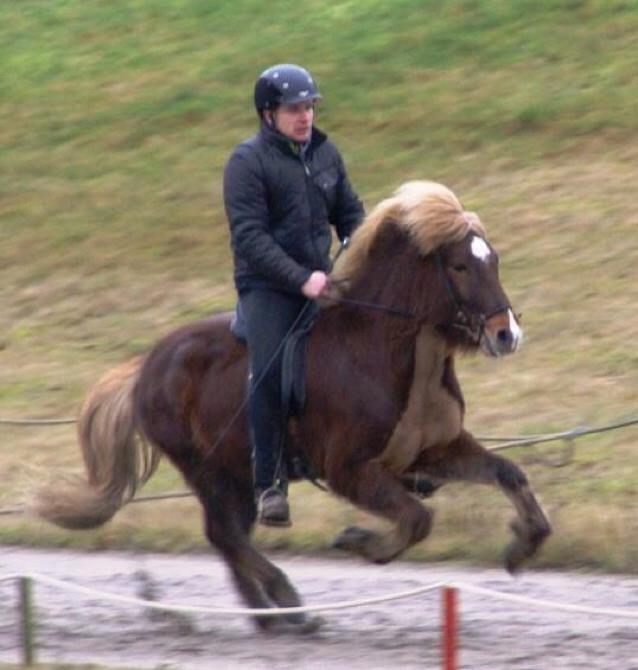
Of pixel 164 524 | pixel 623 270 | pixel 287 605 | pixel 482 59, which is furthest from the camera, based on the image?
pixel 482 59

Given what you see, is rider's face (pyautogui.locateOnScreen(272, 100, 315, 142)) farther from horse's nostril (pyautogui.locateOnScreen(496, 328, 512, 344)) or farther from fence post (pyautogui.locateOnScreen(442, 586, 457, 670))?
fence post (pyautogui.locateOnScreen(442, 586, 457, 670))

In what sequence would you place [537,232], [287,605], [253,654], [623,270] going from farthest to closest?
[537,232], [623,270], [287,605], [253,654]

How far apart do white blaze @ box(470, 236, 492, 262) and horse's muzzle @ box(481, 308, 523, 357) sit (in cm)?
31

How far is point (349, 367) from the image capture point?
29.1 ft

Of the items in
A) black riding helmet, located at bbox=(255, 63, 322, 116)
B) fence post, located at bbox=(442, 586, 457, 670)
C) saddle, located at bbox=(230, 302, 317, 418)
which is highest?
black riding helmet, located at bbox=(255, 63, 322, 116)

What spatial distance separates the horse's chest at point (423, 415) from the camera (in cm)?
874

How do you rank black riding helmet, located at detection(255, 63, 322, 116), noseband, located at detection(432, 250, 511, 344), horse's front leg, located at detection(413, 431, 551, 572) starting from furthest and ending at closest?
black riding helmet, located at detection(255, 63, 322, 116)
horse's front leg, located at detection(413, 431, 551, 572)
noseband, located at detection(432, 250, 511, 344)

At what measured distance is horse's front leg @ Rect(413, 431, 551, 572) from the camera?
8703 millimetres

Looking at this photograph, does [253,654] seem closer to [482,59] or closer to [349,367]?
[349,367]

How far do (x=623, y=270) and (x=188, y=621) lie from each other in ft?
23.5

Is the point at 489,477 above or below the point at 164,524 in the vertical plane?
above

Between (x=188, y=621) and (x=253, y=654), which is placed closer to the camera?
(x=253, y=654)

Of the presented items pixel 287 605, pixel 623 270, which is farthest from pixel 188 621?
pixel 623 270

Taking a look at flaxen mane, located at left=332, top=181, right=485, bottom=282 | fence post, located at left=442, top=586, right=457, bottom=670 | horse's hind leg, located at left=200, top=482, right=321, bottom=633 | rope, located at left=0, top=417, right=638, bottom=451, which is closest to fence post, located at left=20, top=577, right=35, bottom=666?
horse's hind leg, located at left=200, top=482, right=321, bottom=633
